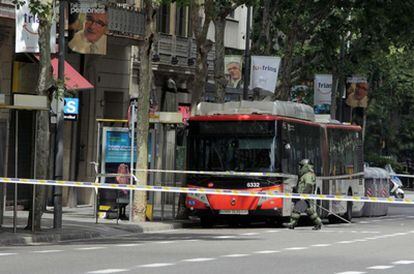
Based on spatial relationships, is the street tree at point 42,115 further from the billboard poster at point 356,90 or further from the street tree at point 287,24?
the billboard poster at point 356,90

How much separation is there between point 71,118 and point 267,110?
6.53m

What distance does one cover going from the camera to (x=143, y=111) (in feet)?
87.8

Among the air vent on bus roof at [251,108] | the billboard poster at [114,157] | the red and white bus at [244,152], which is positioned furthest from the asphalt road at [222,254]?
the air vent on bus roof at [251,108]

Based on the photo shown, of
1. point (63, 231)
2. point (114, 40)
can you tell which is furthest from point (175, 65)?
point (63, 231)

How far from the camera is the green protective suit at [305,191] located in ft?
89.6

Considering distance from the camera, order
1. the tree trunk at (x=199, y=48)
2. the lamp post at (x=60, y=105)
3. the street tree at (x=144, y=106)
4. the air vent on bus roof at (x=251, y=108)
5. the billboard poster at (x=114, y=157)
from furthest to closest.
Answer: the tree trunk at (x=199, y=48) < the air vent on bus roof at (x=251, y=108) < the billboard poster at (x=114, y=157) < the street tree at (x=144, y=106) < the lamp post at (x=60, y=105)

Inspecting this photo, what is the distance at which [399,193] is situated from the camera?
177ft

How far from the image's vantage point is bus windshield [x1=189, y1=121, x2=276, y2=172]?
27750mm

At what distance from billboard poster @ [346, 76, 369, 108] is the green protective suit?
1711 centimetres

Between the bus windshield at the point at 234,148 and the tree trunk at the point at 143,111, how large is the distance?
1915 millimetres

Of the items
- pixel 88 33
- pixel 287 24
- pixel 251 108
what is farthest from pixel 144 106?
pixel 287 24

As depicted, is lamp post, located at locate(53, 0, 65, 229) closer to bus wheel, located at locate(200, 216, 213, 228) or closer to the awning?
bus wheel, located at locate(200, 216, 213, 228)

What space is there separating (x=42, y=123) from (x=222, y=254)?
578 centimetres

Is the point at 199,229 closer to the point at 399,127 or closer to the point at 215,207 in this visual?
the point at 215,207
